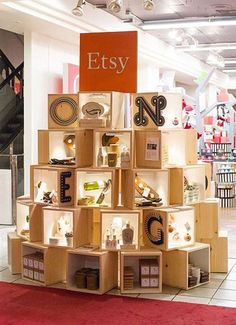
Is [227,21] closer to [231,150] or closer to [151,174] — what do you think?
[231,150]

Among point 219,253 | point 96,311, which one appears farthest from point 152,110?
point 96,311

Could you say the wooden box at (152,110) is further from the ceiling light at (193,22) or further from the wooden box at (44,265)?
the ceiling light at (193,22)

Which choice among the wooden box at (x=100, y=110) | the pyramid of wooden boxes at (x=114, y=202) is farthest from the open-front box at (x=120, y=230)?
the wooden box at (x=100, y=110)

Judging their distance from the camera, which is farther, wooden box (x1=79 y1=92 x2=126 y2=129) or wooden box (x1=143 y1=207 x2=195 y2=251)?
wooden box (x1=79 y1=92 x2=126 y2=129)

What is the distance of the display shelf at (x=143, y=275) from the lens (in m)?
5.45

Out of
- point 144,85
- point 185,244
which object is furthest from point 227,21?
point 185,244

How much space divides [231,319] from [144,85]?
910 cm

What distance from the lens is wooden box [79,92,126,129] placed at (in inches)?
222

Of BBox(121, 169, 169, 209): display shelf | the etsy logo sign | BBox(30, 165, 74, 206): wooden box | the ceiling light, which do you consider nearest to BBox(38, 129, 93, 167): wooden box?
BBox(30, 165, 74, 206): wooden box

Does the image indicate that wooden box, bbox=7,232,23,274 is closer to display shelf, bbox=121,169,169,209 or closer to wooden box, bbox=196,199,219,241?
display shelf, bbox=121,169,169,209

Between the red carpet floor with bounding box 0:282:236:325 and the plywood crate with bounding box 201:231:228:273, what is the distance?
4.03 feet

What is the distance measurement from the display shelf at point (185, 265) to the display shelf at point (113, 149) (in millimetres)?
1040

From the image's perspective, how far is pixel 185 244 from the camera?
573 centimetres

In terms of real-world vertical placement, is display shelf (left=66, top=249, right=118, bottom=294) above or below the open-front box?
below
